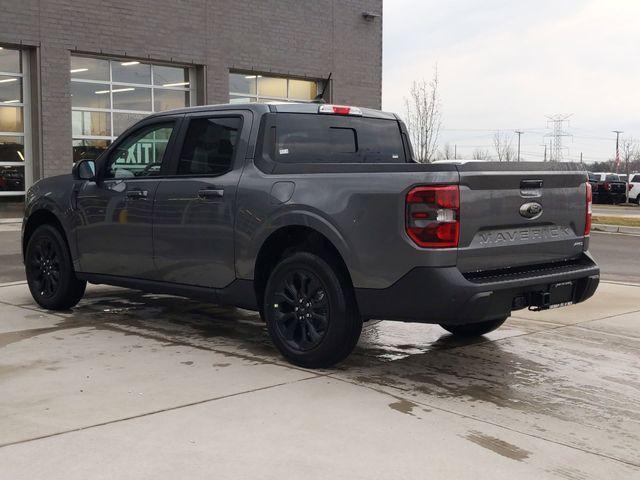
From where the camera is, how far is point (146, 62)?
905 inches

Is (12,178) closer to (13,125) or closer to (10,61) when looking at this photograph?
(13,125)

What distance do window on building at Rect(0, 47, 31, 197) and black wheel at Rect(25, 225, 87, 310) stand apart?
13.5 m

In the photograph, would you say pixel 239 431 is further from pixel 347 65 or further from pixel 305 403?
pixel 347 65

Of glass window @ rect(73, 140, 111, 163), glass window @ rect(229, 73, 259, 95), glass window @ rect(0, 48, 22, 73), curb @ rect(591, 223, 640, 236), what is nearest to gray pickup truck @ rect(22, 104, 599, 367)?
glass window @ rect(0, 48, 22, 73)

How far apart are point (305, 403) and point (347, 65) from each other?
77.3 feet

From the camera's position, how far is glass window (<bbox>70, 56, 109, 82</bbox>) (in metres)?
21.5

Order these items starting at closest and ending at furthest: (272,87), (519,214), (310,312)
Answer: (519,214) < (310,312) < (272,87)

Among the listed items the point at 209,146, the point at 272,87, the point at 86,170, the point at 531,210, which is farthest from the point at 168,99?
the point at 531,210

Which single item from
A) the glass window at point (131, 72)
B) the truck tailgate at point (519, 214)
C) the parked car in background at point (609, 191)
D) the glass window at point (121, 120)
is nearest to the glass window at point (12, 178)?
the glass window at point (121, 120)

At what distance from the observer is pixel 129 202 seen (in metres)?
6.91

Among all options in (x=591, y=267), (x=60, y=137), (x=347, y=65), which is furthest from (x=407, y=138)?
(x=347, y=65)

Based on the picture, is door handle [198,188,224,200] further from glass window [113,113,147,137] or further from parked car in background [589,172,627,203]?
parked car in background [589,172,627,203]

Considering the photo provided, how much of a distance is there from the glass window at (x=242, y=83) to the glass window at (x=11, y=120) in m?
6.63

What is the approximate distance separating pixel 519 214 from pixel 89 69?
18.6 m
